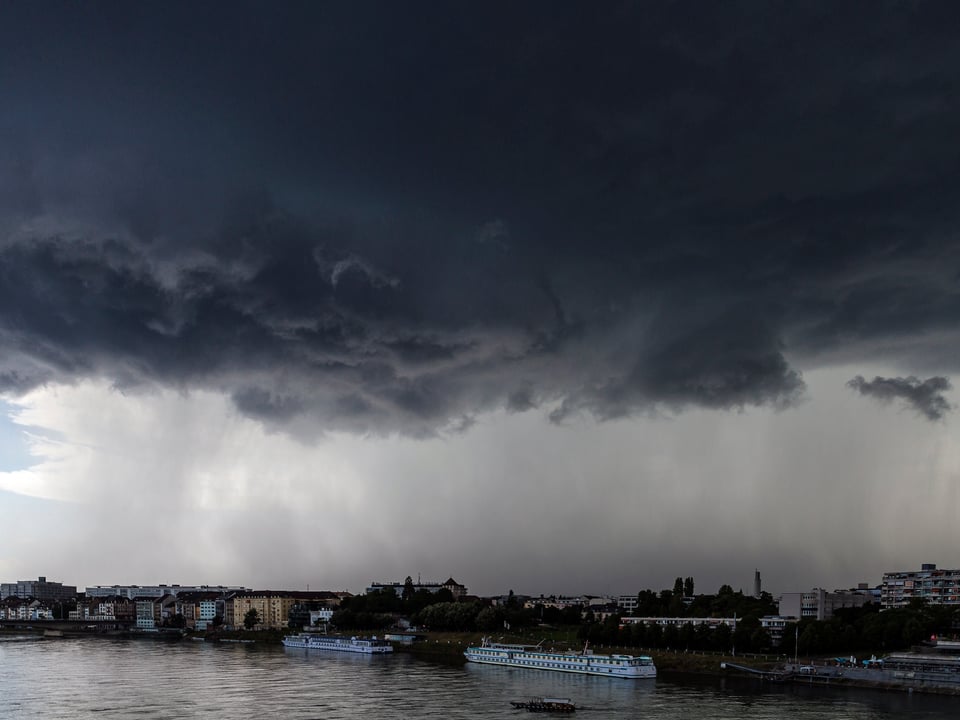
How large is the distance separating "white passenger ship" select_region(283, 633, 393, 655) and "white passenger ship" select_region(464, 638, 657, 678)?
16843 millimetres

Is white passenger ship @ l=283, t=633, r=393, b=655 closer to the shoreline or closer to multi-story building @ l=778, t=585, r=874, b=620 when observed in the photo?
the shoreline

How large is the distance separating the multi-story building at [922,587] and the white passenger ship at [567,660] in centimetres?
5784

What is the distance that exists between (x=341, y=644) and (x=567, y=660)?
4487cm

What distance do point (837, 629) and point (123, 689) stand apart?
70029 millimetres

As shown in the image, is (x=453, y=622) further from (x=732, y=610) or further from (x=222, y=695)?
(x=222, y=695)

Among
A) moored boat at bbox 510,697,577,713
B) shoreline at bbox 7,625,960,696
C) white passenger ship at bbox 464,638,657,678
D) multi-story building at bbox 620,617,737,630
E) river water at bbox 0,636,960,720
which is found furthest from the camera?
multi-story building at bbox 620,617,737,630

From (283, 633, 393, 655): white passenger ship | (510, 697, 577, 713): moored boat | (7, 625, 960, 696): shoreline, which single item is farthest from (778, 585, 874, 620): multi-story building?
(510, 697, 577, 713): moored boat

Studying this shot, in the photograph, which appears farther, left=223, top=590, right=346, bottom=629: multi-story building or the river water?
left=223, top=590, right=346, bottom=629: multi-story building

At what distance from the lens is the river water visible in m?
59.8

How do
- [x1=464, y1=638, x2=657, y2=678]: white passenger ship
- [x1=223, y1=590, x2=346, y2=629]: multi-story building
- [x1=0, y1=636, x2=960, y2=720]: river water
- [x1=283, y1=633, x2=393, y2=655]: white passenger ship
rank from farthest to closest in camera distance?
[x1=223, y1=590, x2=346, y2=629]: multi-story building, [x1=283, y1=633, x2=393, y2=655]: white passenger ship, [x1=464, y1=638, x2=657, y2=678]: white passenger ship, [x1=0, y1=636, x2=960, y2=720]: river water

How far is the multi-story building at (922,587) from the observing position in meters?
130

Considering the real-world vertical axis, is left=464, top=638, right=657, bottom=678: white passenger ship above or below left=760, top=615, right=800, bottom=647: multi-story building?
below

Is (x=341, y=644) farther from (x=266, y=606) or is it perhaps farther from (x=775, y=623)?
(x=266, y=606)

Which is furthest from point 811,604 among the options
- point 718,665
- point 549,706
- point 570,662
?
point 549,706
